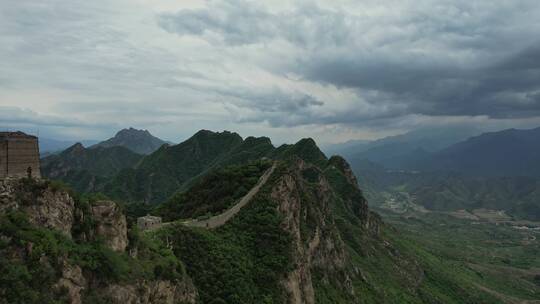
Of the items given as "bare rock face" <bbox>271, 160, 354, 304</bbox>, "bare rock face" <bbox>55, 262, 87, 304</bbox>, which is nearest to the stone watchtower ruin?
"bare rock face" <bbox>55, 262, 87, 304</bbox>

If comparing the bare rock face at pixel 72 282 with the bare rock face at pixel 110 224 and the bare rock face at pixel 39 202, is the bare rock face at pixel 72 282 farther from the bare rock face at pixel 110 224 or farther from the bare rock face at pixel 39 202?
the bare rock face at pixel 110 224

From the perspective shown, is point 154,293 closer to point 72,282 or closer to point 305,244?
point 72,282

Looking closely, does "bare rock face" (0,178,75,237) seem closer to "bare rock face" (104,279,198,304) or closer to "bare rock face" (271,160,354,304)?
"bare rock face" (104,279,198,304)

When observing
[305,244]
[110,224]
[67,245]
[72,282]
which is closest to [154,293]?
[110,224]

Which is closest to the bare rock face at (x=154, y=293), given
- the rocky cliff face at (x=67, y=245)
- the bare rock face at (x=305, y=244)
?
the rocky cliff face at (x=67, y=245)

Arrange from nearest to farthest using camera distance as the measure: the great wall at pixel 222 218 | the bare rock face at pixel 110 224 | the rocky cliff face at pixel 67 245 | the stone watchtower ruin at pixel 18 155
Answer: the rocky cliff face at pixel 67 245
the stone watchtower ruin at pixel 18 155
the bare rock face at pixel 110 224
the great wall at pixel 222 218

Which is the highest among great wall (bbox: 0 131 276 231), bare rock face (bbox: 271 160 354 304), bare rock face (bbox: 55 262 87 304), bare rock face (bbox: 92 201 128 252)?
great wall (bbox: 0 131 276 231)
